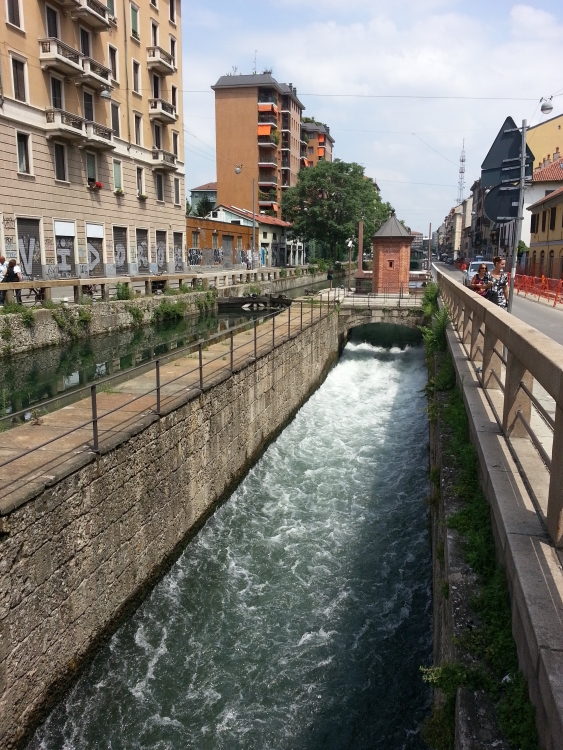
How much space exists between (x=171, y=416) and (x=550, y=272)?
3634cm

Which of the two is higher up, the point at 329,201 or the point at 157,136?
the point at 157,136

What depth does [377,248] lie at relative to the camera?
33.7 meters

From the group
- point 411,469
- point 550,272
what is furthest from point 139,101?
point 411,469

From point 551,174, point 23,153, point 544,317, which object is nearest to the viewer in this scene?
point 544,317

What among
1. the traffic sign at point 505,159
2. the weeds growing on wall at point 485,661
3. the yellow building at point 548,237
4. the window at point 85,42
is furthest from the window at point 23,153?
the yellow building at point 548,237

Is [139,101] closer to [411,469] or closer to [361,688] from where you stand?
[411,469]

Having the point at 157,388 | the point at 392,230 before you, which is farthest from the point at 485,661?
the point at 392,230

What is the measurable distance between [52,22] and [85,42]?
2747 millimetres

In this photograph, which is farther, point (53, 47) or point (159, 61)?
point (159, 61)

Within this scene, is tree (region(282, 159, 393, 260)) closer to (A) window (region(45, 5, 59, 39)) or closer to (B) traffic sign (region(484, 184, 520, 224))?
(A) window (region(45, 5, 59, 39))

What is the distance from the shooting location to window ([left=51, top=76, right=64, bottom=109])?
26438 millimetres

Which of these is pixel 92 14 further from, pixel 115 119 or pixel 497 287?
pixel 497 287

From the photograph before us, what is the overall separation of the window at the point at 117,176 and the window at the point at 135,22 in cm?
732

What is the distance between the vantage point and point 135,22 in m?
33.5
